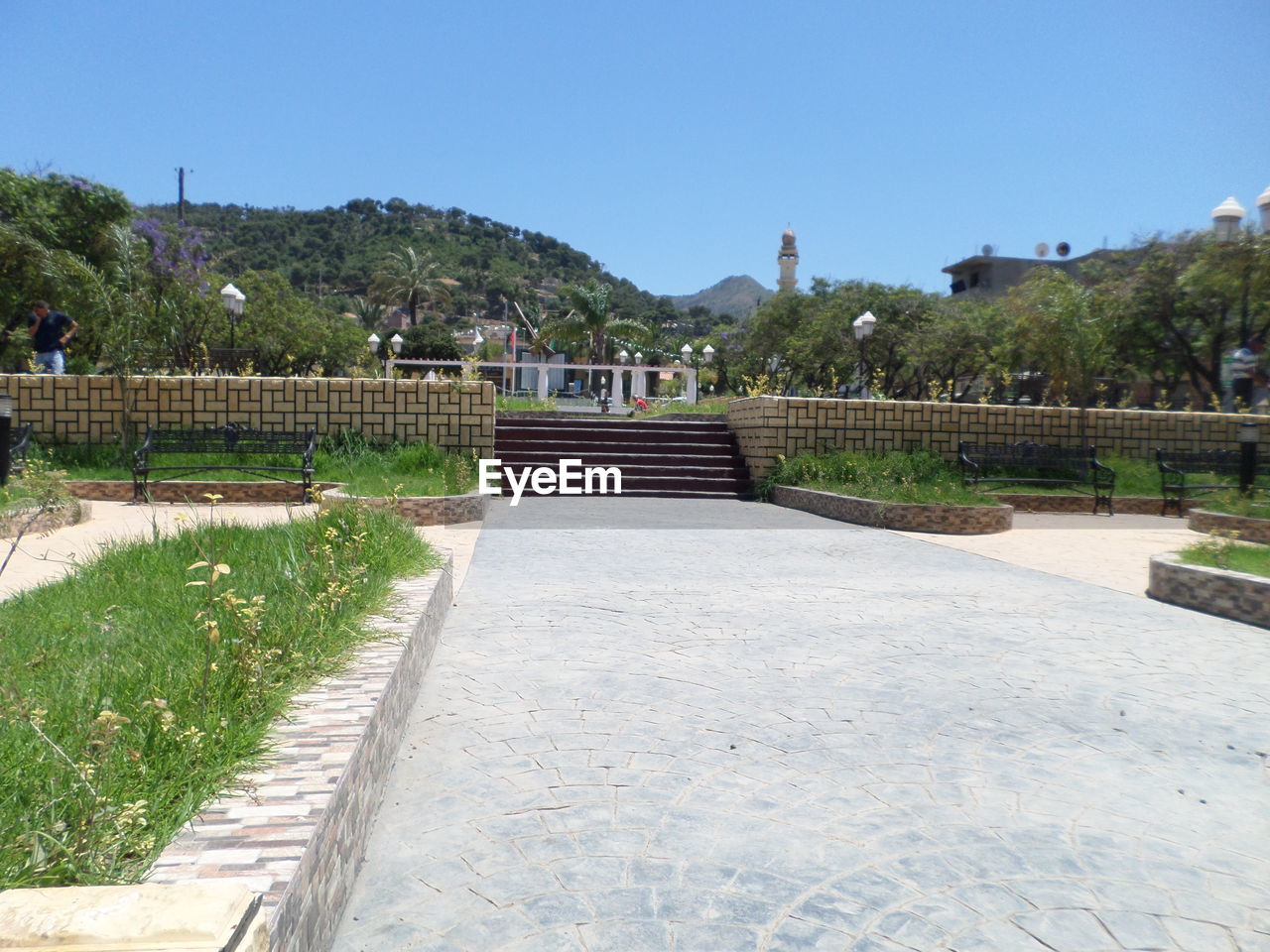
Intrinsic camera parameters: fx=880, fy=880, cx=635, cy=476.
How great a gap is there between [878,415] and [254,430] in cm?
1020

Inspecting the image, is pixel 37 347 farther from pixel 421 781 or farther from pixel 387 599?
pixel 421 781

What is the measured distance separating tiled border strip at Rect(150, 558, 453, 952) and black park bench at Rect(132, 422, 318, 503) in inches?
375

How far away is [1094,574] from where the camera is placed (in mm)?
8438

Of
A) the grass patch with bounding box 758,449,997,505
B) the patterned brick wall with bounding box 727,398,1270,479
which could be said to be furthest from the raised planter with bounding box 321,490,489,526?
the patterned brick wall with bounding box 727,398,1270,479

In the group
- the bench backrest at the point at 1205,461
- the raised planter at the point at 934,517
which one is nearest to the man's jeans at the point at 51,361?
the raised planter at the point at 934,517

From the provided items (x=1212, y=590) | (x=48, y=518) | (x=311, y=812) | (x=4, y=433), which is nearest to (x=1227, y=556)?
(x=1212, y=590)

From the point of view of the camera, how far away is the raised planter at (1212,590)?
6.41 meters

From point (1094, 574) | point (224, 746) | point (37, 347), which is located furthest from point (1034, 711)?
point (37, 347)

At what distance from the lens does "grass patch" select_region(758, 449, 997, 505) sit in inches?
468

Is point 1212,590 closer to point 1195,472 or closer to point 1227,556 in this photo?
point 1227,556

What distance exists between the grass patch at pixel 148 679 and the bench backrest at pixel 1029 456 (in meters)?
11.8

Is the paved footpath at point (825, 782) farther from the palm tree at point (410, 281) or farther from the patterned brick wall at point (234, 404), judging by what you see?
the palm tree at point (410, 281)

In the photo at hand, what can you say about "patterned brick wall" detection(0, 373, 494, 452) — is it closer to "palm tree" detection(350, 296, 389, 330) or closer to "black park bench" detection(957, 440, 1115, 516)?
"black park bench" detection(957, 440, 1115, 516)

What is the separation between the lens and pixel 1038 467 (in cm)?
1509
